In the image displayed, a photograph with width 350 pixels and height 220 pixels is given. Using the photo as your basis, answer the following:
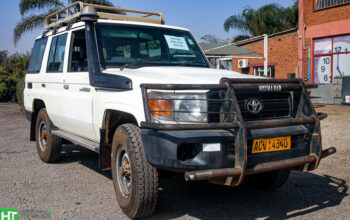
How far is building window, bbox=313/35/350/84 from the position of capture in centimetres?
1605

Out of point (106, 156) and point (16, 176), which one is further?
point (16, 176)

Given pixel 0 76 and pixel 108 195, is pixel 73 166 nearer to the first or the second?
pixel 108 195

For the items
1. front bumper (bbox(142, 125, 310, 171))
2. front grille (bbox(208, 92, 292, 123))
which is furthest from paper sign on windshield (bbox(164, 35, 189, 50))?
front bumper (bbox(142, 125, 310, 171))

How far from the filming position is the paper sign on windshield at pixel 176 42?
5.17 m

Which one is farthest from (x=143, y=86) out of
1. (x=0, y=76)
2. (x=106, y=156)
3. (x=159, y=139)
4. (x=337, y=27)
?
(x=0, y=76)

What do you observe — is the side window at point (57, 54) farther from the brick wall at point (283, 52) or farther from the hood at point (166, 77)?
the brick wall at point (283, 52)

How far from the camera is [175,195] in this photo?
4602 mm

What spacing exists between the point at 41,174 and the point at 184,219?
2.69 m

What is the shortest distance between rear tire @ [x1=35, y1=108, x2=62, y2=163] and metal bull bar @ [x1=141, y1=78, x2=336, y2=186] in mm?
3180

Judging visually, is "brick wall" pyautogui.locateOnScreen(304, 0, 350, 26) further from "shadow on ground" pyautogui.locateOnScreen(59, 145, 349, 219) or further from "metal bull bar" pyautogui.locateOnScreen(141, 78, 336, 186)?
"metal bull bar" pyautogui.locateOnScreen(141, 78, 336, 186)

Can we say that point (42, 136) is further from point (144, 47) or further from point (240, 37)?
point (240, 37)

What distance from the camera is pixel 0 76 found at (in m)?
20.2

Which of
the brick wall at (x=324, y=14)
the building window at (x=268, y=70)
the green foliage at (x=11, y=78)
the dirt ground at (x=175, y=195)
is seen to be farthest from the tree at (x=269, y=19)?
the dirt ground at (x=175, y=195)

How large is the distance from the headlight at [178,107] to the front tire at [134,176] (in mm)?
382
